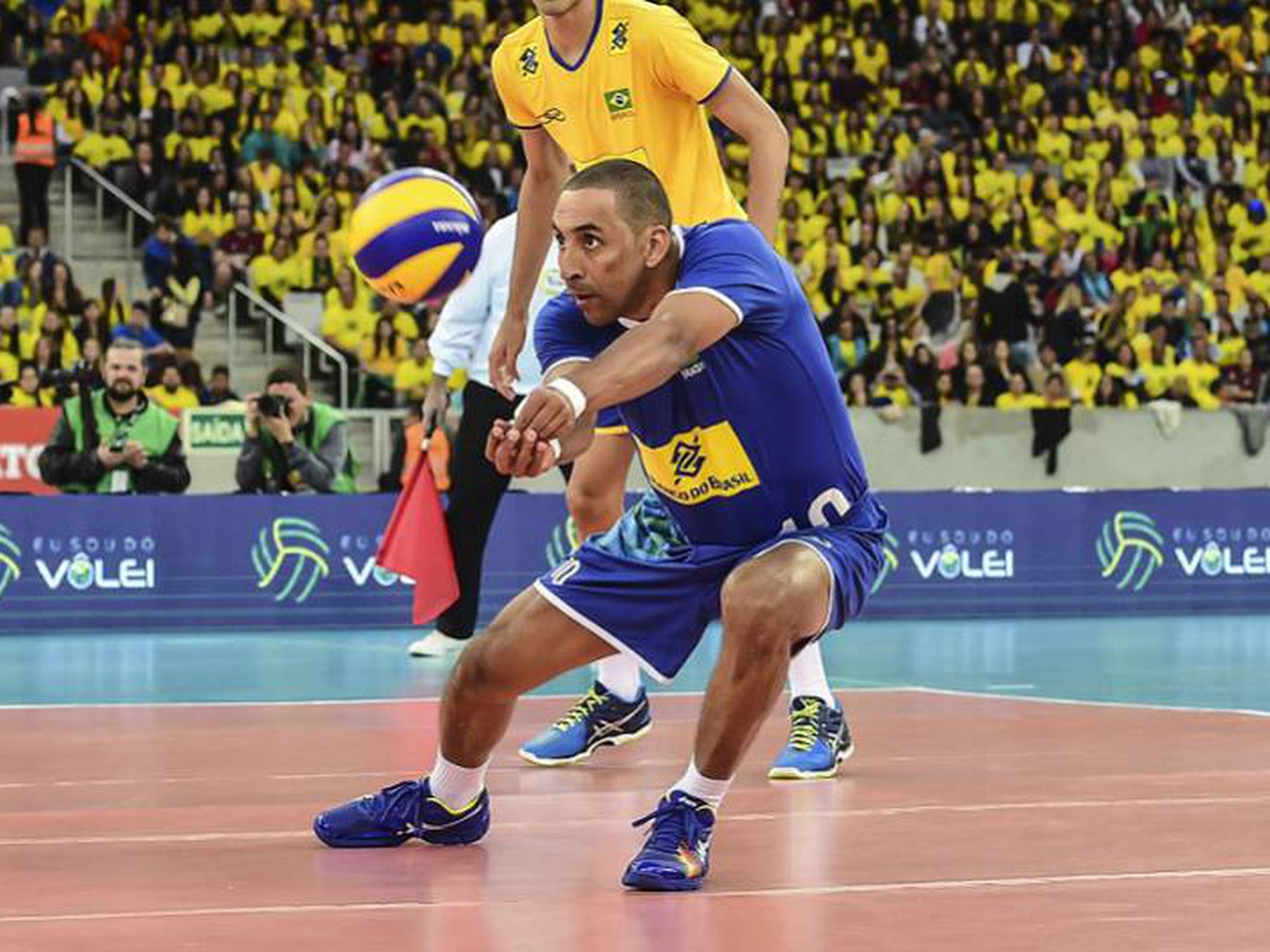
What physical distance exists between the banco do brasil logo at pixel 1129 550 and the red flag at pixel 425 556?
638 centimetres

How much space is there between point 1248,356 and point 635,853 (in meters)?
17.9

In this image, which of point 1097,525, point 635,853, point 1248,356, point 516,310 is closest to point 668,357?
point 635,853

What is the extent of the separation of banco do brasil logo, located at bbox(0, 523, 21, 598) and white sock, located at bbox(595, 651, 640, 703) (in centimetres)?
760

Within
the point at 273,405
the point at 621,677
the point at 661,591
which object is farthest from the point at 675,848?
the point at 273,405

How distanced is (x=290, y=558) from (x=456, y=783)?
9.53 metres

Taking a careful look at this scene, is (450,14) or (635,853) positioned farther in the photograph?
(450,14)

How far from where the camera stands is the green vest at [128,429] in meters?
14.9

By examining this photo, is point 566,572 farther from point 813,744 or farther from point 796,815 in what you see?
point 813,744

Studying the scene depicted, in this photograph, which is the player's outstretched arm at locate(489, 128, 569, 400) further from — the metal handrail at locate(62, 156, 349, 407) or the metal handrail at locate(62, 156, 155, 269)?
the metal handrail at locate(62, 156, 155, 269)

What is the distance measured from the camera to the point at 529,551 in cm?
1540

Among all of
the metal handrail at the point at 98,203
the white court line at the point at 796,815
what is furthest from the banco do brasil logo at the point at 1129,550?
the white court line at the point at 796,815

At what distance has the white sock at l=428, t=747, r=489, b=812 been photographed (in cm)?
579

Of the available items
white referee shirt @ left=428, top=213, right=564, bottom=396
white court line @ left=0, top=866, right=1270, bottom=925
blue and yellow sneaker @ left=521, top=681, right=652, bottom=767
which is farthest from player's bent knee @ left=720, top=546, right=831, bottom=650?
white referee shirt @ left=428, top=213, right=564, bottom=396

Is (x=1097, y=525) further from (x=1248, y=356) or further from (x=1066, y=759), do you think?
(x=1066, y=759)
